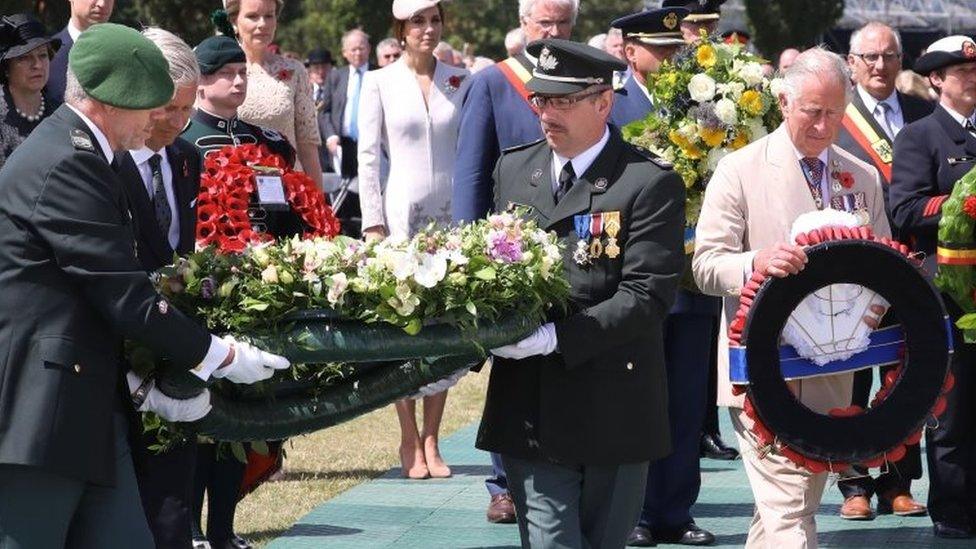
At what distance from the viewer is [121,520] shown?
4891mm

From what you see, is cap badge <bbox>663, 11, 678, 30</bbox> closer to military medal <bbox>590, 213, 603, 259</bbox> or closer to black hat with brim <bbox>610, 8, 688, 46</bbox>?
black hat with brim <bbox>610, 8, 688, 46</bbox>

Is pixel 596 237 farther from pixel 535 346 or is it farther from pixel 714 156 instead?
pixel 714 156

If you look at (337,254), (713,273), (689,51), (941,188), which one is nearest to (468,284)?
(337,254)

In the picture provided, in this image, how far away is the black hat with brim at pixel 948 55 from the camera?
26.2 ft

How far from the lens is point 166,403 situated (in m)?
5.05

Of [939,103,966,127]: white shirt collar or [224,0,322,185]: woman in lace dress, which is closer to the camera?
[939,103,966,127]: white shirt collar

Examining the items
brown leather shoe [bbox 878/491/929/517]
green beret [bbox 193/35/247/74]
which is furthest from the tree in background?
green beret [bbox 193/35/247/74]

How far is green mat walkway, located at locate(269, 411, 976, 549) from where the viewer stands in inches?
307

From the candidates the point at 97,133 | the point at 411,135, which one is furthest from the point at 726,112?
the point at 97,133

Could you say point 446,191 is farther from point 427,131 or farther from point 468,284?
point 468,284

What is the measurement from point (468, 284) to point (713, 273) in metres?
1.18

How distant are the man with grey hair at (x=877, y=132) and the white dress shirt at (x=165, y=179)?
336 centimetres

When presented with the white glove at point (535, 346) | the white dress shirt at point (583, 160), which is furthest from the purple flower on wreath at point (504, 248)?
the white dress shirt at point (583, 160)

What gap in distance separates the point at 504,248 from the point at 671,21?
10.9 feet
